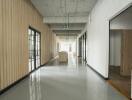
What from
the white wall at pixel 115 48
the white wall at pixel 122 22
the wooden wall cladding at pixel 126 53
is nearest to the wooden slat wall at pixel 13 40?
the white wall at pixel 122 22

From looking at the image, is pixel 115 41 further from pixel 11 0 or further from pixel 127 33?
pixel 11 0

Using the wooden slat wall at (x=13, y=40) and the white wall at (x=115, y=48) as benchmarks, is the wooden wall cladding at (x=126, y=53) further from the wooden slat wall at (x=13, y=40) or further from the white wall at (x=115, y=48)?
the wooden slat wall at (x=13, y=40)

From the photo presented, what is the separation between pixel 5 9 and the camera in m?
4.42

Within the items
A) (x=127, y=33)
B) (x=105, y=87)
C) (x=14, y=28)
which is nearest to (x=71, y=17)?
(x=127, y=33)

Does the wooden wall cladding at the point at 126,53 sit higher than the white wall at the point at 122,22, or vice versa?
the white wall at the point at 122,22

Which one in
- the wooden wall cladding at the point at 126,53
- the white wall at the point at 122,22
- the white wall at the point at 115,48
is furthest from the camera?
the white wall at the point at 115,48

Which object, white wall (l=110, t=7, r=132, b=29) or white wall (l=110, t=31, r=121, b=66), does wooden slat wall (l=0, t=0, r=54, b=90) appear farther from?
white wall (l=110, t=31, r=121, b=66)

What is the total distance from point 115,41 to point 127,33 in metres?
2.60

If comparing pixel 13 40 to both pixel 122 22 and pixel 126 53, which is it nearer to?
pixel 126 53

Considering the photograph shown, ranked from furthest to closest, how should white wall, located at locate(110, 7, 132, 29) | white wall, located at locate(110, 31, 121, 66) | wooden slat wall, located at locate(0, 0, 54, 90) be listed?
white wall, located at locate(110, 31, 121, 66) < white wall, located at locate(110, 7, 132, 29) < wooden slat wall, located at locate(0, 0, 54, 90)

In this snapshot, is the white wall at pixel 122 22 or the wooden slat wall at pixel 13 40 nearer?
the wooden slat wall at pixel 13 40

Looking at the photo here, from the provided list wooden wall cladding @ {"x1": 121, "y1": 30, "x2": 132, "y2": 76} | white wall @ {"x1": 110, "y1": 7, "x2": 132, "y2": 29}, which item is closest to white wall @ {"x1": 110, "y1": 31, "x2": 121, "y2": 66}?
white wall @ {"x1": 110, "y1": 7, "x2": 132, "y2": 29}

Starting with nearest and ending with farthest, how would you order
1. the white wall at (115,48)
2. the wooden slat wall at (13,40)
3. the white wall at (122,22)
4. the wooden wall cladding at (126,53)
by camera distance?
the wooden slat wall at (13,40) < the wooden wall cladding at (126,53) < the white wall at (122,22) < the white wall at (115,48)

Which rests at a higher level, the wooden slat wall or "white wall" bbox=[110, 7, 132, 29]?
"white wall" bbox=[110, 7, 132, 29]
